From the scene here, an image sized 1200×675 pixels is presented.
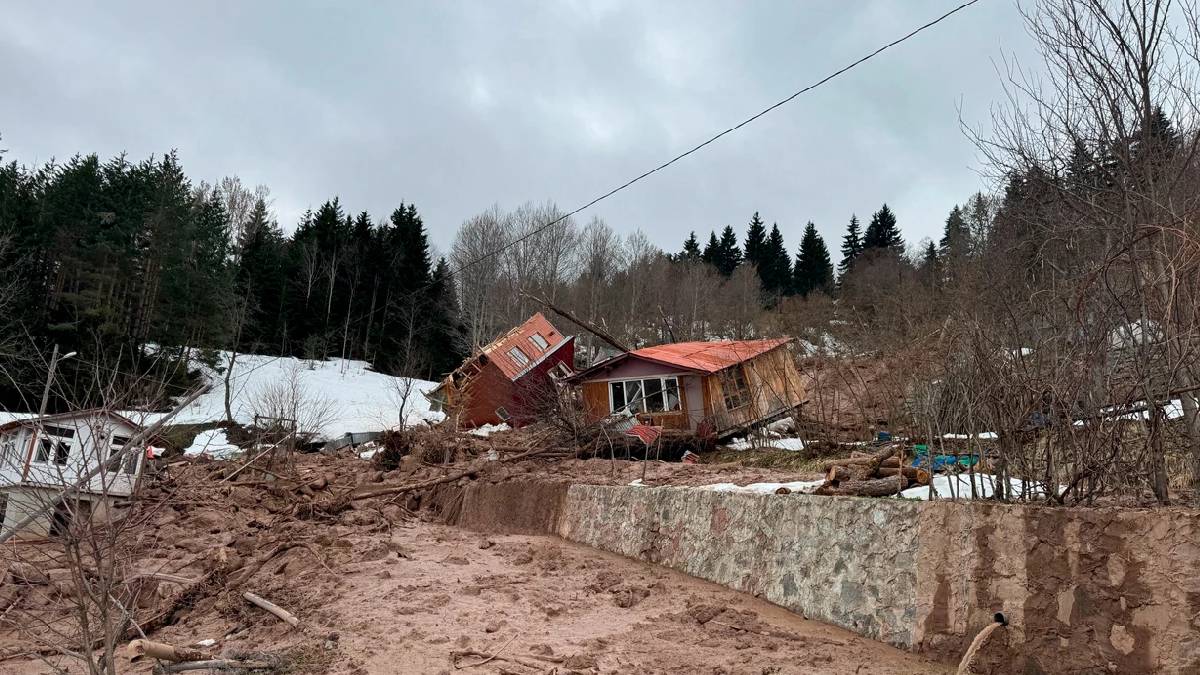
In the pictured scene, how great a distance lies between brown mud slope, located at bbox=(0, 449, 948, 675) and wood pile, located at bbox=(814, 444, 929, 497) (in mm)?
1557

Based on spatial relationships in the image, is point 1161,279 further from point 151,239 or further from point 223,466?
point 151,239

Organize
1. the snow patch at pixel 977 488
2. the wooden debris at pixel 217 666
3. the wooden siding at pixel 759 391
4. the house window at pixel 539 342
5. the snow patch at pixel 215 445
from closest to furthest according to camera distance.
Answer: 1. the snow patch at pixel 977 488
2. the wooden debris at pixel 217 666
3. the wooden siding at pixel 759 391
4. the snow patch at pixel 215 445
5. the house window at pixel 539 342

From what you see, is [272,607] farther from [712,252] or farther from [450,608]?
[712,252]

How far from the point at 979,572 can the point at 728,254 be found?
64872mm

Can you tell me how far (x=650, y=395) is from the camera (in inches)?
853

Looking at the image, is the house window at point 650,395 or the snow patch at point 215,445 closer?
the house window at point 650,395

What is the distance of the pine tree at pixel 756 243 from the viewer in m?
64.8

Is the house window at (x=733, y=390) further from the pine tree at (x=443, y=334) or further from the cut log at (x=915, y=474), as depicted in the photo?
the pine tree at (x=443, y=334)

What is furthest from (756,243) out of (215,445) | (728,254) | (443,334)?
(215,445)

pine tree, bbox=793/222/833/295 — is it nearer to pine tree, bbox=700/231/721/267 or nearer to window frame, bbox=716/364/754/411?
pine tree, bbox=700/231/721/267

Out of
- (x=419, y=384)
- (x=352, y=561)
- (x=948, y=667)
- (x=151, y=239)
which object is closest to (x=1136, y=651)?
(x=948, y=667)

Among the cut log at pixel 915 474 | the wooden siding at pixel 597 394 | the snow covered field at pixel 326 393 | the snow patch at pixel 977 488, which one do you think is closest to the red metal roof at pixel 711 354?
the wooden siding at pixel 597 394

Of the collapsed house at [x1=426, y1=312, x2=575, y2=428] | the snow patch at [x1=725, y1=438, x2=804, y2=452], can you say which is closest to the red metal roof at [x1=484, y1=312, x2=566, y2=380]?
the collapsed house at [x1=426, y1=312, x2=575, y2=428]

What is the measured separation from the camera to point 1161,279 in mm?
4633
